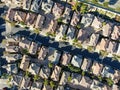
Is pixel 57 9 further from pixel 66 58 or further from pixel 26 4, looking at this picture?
pixel 66 58

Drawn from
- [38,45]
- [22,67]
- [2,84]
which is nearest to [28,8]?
[38,45]

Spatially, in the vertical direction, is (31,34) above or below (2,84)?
above

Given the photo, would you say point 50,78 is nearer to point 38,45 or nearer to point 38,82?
point 38,82

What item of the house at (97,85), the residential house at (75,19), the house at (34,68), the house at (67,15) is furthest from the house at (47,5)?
the house at (97,85)

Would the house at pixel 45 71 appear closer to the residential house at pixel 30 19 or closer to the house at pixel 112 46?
the residential house at pixel 30 19

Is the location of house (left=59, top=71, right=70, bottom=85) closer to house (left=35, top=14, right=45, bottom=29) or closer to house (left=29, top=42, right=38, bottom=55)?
house (left=29, top=42, right=38, bottom=55)

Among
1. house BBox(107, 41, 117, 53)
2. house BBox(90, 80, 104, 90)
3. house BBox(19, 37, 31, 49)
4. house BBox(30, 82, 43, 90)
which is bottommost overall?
house BBox(30, 82, 43, 90)

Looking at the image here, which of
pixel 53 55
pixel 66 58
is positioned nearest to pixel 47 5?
pixel 53 55

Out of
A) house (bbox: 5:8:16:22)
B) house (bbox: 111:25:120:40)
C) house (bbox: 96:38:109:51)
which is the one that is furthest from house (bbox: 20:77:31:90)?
house (bbox: 111:25:120:40)

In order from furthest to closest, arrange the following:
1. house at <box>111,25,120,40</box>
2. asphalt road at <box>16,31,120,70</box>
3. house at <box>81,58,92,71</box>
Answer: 1. asphalt road at <box>16,31,120,70</box>
2. house at <box>81,58,92,71</box>
3. house at <box>111,25,120,40</box>
